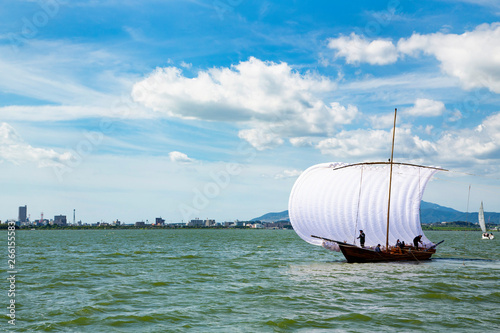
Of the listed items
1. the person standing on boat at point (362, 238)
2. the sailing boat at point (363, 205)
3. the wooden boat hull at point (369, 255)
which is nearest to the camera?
the wooden boat hull at point (369, 255)

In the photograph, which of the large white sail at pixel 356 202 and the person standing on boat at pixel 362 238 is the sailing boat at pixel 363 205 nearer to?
the large white sail at pixel 356 202

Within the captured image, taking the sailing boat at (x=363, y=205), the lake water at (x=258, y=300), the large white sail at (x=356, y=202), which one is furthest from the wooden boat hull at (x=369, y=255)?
the lake water at (x=258, y=300)

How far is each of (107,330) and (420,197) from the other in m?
32.7

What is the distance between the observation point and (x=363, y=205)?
38.2 meters

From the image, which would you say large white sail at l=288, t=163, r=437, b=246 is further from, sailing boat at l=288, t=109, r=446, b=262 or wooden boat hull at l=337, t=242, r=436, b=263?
wooden boat hull at l=337, t=242, r=436, b=263

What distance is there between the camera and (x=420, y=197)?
3991 cm

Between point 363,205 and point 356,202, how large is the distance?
0.74 meters

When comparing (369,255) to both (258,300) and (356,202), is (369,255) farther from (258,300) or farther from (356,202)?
(258,300)

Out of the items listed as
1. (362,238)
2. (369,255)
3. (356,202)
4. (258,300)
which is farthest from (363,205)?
(258,300)

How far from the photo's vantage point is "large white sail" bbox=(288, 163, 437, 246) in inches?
1481

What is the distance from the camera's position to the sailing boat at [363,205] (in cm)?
3753

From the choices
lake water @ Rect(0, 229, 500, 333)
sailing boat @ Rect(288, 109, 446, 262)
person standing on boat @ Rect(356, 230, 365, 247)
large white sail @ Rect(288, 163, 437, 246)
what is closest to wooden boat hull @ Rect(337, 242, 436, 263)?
sailing boat @ Rect(288, 109, 446, 262)

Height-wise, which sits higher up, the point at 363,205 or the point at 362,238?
the point at 363,205

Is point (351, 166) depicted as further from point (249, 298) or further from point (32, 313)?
point (32, 313)
